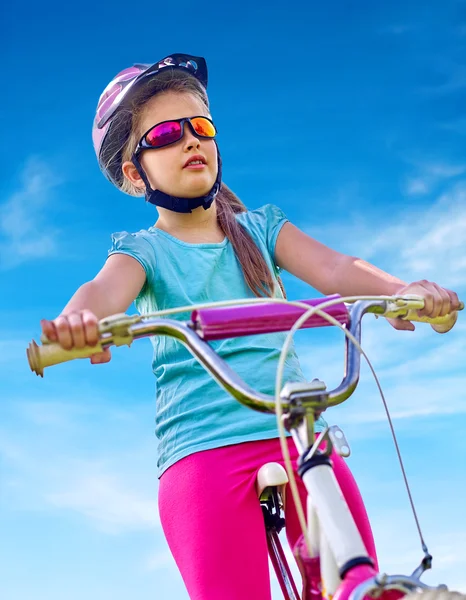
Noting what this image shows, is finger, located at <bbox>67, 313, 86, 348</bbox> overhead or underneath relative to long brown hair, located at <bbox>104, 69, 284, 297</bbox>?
underneath

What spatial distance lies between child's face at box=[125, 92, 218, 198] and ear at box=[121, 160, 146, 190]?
6.0 inches

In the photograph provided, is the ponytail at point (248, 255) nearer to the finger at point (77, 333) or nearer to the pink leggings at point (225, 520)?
the pink leggings at point (225, 520)

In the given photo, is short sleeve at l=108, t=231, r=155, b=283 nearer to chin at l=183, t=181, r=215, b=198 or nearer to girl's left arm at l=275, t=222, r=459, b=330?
chin at l=183, t=181, r=215, b=198

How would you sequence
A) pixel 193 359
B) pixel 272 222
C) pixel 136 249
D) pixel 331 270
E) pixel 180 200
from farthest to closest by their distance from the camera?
pixel 272 222 → pixel 180 200 → pixel 331 270 → pixel 136 249 → pixel 193 359

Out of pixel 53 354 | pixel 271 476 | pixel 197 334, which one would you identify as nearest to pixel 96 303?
pixel 53 354

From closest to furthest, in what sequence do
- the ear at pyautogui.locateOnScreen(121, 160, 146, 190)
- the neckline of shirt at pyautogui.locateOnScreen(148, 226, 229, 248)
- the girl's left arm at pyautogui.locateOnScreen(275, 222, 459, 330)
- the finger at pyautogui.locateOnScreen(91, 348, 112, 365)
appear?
the finger at pyautogui.locateOnScreen(91, 348, 112, 365) < the girl's left arm at pyautogui.locateOnScreen(275, 222, 459, 330) < the neckline of shirt at pyautogui.locateOnScreen(148, 226, 229, 248) < the ear at pyautogui.locateOnScreen(121, 160, 146, 190)

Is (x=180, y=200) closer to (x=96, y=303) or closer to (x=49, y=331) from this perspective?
(x=96, y=303)

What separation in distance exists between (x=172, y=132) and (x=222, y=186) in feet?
1.87

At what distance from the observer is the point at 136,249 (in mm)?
3350

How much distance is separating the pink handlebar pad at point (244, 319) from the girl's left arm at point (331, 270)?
0.70 m

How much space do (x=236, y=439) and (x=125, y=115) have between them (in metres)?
1.70

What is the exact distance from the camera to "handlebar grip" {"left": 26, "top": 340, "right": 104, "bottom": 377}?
7.73ft

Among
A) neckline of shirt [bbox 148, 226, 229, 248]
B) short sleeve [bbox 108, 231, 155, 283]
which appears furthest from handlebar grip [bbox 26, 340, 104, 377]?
neckline of shirt [bbox 148, 226, 229, 248]

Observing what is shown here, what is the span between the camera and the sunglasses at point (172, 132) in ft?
11.8
